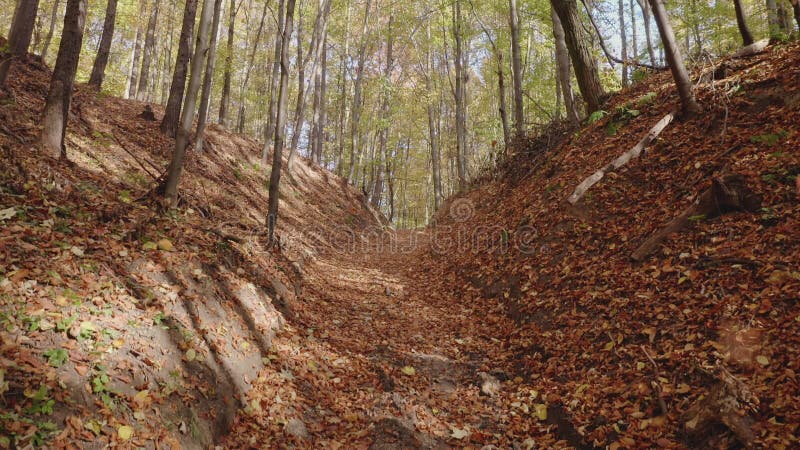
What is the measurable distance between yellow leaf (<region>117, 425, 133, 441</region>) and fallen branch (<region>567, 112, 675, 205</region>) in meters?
7.16

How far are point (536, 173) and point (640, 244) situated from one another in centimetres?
525

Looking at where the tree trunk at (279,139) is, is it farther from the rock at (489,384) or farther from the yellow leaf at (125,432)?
the yellow leaf at (125,432)

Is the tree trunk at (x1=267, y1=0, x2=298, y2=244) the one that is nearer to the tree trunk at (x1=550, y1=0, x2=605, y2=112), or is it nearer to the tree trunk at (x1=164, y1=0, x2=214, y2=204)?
the tree trunk at (x1=164, y1=0, x2=214, y2=204)

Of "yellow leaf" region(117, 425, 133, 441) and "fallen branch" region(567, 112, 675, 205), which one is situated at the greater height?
"fallen branch" region(567, 112, 675, 205)

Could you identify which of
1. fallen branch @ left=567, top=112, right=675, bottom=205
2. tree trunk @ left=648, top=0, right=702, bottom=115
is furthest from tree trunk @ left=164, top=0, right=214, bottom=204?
tree trunk @ left=648, top=0, right=702, bottom=115

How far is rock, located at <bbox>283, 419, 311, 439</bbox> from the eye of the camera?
14.3 ft

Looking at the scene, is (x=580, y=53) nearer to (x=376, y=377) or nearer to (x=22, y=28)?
(x=376, y=377)

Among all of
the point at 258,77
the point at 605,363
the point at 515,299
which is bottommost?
the point at 605,363

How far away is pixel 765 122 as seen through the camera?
613 cm

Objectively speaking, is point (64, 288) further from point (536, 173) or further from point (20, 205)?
point (536, 173)

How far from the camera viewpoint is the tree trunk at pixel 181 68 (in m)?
10.7

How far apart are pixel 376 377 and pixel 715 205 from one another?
4.94 meters

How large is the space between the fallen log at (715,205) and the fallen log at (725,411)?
2.42 m

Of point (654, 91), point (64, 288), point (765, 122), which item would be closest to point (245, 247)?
point (64, 288)
